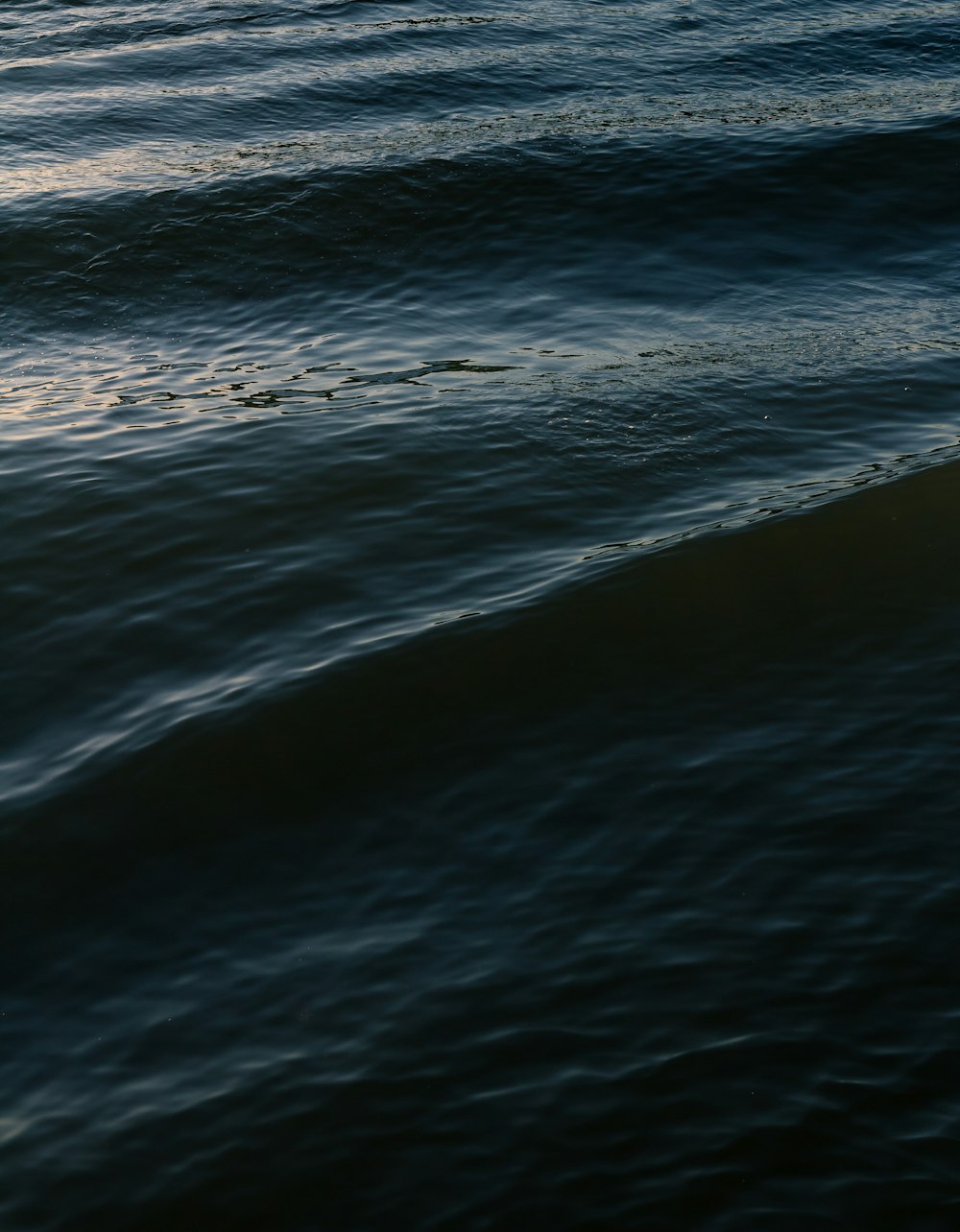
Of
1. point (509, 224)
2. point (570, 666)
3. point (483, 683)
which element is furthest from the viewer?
point (509, 224)

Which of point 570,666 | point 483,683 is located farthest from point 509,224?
point 483,683

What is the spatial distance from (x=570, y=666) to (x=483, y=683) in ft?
2.37

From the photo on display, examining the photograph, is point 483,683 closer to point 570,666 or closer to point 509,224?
point 570,666

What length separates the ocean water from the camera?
6828 mm

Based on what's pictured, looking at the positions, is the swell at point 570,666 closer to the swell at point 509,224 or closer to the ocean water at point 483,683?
the ocean water at point 483,683

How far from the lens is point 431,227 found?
20.1m

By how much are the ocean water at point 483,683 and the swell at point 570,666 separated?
0.14ft

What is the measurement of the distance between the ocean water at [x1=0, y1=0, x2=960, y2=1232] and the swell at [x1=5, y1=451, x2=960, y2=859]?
0.04m

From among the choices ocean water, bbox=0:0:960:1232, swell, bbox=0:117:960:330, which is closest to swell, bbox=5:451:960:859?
ocean water, bbox=0:0:960:1232

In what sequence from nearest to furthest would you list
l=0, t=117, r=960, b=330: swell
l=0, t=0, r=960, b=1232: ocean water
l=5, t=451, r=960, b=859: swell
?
l=0, t=0, r=960, b=1232: ocean water
l=5, t=451, r=960, b=859: swell
l=0, t=117, r=960, b=330: swell

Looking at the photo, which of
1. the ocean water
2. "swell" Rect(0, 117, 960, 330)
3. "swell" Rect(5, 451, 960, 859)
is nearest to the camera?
the ocean water

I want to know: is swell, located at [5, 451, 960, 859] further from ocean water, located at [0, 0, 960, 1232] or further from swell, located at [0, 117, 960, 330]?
swell, located at [0, 117, 960, 330]

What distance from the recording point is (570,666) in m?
10.8

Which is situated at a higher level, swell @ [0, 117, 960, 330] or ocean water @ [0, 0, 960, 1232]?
swell @ [0, 117, 960, 330]
